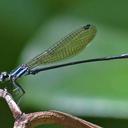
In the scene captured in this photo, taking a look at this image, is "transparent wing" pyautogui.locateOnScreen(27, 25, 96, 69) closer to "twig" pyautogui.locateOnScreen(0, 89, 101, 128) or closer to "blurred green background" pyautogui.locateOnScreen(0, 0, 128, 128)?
"blurred green background" pyautogui.locateOnScreen(0, 0, 128, 128)

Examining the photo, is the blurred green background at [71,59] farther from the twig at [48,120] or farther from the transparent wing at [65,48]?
the twig at [48,120]

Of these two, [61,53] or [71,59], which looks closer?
[61,53]

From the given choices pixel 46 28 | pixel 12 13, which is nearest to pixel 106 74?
pixel 46 28

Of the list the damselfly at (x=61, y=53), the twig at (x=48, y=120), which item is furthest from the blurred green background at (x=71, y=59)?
the twig at (x=48, y=120)

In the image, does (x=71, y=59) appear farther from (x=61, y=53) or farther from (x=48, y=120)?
(x=48, y=120)

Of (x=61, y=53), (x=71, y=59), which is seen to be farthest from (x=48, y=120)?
(x=71, y=59)

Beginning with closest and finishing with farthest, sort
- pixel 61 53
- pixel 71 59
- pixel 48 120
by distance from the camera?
1. pixel 48 120
2. pixel 61 53
3. pixel 71 59

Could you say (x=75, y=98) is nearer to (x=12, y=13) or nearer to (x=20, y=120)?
(x=20, y=120)
